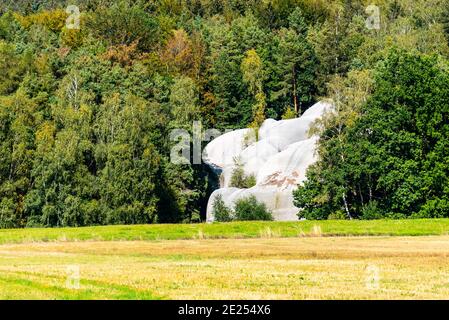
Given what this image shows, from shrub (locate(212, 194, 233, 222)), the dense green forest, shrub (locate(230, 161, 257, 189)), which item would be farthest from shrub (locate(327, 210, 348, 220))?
shrub (locate(230, 161, 257, 189))

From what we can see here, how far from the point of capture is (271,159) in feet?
349

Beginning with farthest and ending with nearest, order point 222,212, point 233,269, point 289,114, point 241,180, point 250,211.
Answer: point 289,114 < point 241,180 < point 222,212 < point 250,211 < point 233,269

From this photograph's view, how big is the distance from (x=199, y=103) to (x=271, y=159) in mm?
33452

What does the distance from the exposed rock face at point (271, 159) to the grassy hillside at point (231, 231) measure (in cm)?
2767

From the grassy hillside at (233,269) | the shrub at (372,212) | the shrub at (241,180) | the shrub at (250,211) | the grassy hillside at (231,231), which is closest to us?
the grassy hillside at (233,269)

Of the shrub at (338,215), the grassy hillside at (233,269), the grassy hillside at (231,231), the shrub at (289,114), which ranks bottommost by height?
the grassy hillside at (233,269)

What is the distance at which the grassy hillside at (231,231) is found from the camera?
63.1 metres

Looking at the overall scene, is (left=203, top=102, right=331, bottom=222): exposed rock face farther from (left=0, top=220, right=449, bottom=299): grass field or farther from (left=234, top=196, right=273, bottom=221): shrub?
(left=0, top=220, right=449, bottom=299): grass field

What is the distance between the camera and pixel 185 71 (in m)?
145

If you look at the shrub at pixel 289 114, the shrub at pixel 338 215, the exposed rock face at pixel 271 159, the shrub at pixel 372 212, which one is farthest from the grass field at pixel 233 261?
the shrub at pixel 289 114

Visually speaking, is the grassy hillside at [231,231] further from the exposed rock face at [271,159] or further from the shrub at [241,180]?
the shrub at [241,180]

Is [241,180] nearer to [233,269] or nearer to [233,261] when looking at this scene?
[233,261]

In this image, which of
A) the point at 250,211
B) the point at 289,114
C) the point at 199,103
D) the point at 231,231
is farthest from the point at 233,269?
the point at 199,103
